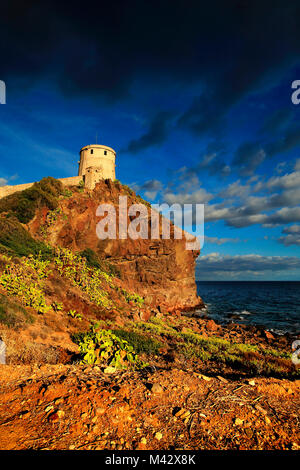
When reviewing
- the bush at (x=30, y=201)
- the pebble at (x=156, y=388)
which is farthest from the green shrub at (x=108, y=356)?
the bush at (x=30, y=201)

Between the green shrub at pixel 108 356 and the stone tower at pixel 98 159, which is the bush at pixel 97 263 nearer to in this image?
Result: the green shrub at pixel 108 356

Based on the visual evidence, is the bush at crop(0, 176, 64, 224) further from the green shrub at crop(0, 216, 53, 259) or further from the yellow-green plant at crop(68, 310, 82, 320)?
the yellow-green plant at crop(68, 310, 82, 320)

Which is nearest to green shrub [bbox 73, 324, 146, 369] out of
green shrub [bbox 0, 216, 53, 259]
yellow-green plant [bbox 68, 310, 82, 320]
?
yellow-green plant [bbox 68, 310, 82, 320]

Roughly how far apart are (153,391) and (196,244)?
30.0 metres

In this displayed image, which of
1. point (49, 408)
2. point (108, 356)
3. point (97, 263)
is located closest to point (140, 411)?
point (49, 408)

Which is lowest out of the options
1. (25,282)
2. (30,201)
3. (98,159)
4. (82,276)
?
(82,276)

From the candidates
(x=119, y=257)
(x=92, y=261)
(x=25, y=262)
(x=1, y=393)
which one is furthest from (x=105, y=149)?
(x=1, y=393)

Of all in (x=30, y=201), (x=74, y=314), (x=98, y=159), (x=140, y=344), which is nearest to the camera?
(x=140, y=344)

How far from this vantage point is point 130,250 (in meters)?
24.4

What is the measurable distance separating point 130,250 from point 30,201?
36.9 feet

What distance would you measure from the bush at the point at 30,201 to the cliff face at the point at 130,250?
702mm

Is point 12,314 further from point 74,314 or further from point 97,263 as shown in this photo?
point 97,263

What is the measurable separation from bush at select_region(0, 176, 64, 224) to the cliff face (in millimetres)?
702
